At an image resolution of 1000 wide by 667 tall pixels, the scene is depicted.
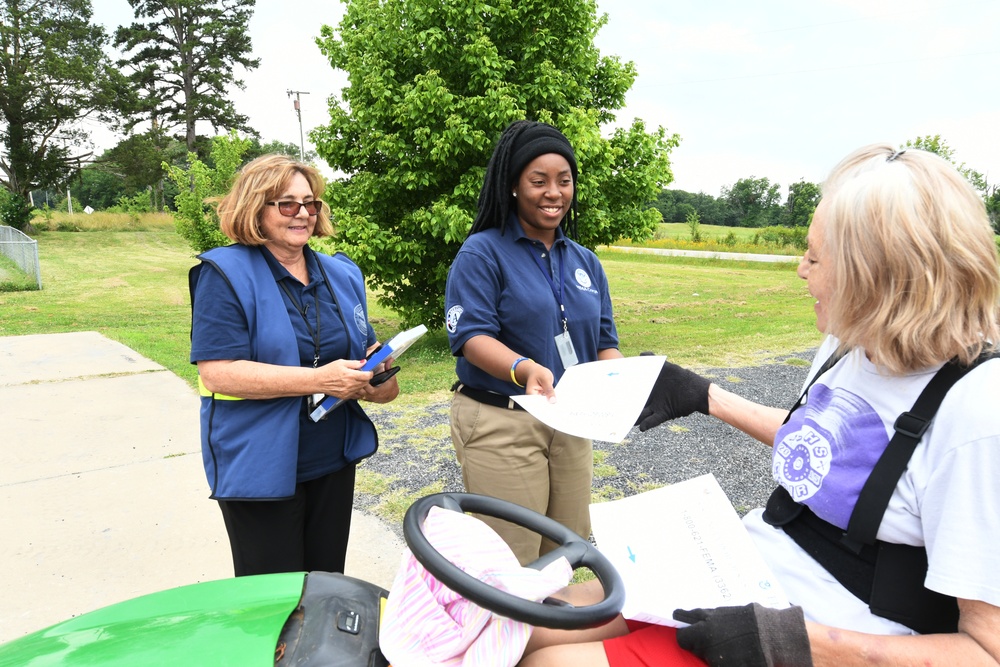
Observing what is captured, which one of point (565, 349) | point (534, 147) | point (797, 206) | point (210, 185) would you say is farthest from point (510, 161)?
point (797, 206)

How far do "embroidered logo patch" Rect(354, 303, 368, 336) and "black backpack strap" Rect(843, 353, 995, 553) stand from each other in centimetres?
163

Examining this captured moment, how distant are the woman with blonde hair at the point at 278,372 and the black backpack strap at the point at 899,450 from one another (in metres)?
1.37

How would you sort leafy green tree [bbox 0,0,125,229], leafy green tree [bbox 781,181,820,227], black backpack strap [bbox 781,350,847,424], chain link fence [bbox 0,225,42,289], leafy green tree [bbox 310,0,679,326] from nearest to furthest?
black backpack strap [bbox 781,350,847,424], leafy green tree [bbox 310,0,679,326], chain link fence [bbox 0,225,42,289], leafy green tree [bbox 0,0,125,229], leafy green tree [bbox 781,181,820,227]

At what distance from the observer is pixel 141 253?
2862cm

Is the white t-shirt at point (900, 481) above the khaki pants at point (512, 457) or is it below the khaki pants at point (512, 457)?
above

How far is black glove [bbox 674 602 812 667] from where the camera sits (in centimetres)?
116

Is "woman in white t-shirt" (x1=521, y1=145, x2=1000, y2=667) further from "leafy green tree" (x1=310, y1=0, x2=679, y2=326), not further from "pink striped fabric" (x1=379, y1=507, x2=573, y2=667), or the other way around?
"leafy green tree" (x1=310, y1=0, x2=679, y2=326)

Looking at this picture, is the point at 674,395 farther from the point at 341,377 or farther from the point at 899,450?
the point at 341,377

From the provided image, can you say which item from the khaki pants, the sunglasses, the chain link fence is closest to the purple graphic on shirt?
the khaki pants

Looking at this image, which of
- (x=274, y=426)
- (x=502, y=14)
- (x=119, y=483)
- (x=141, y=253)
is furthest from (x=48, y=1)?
(x=274, y=426)

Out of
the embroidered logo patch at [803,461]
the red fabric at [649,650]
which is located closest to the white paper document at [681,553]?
the red fabric at [649,650]

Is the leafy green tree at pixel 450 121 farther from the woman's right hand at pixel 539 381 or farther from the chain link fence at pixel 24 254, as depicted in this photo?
the chain link fence at pixel 24 254

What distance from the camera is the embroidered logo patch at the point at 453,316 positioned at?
7.29ft

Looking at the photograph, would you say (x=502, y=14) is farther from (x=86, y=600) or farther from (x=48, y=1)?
(x=48, y=1)
